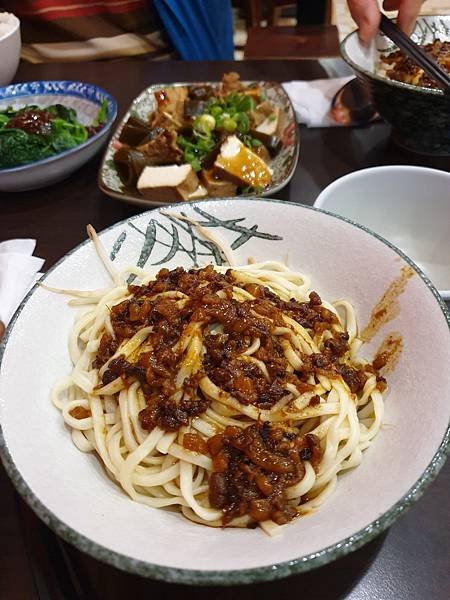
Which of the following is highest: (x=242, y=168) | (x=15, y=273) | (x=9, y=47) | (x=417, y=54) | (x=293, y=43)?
(x=417, y=54)

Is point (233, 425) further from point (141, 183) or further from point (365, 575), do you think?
point (141, 183)

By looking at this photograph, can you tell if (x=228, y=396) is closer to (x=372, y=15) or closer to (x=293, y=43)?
(x=372, y=15)

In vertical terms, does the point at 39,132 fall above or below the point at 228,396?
above

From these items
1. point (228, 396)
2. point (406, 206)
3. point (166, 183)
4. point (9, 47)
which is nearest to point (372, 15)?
point (406, 206)

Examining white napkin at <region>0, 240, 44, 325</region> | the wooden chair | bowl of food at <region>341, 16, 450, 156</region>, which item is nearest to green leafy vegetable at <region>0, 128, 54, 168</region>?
white napkin at <region>0, 240, 44, 325</region>

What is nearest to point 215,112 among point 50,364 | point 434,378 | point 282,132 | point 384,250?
point 282,132

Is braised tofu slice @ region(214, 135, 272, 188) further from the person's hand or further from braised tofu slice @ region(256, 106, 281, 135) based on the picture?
the person's hand
